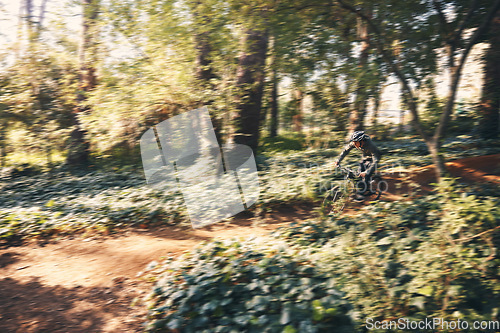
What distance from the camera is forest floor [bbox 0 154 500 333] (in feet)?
15.4

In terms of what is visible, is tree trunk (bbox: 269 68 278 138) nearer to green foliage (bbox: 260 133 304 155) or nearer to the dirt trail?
green foliage (bbox: 260 133 304 155)

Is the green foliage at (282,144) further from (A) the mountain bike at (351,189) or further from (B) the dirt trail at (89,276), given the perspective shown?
(A) the mountain bike at (351,189)

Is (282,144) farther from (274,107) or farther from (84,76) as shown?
(84,76)

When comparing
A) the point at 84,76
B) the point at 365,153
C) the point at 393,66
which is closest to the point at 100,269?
the point at 365,153

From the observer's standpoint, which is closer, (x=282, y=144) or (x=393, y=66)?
(x=393, y=66)

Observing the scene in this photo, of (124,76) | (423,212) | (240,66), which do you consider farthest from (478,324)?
(124,76)

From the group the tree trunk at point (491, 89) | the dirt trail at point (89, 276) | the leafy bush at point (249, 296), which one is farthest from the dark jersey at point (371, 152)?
the tree trunk at point (491, 89)

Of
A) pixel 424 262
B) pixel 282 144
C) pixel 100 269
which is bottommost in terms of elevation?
pixel 100 269

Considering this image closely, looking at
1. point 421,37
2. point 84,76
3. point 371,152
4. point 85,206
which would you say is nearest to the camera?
point 371,152

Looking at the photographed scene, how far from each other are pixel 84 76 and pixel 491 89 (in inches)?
493

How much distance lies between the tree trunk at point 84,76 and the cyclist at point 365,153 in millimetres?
7250

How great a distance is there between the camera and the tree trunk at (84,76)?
31.2 feet

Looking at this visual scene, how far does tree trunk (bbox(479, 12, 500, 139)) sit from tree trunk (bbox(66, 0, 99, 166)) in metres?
9.52

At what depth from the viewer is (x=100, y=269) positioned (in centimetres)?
614
